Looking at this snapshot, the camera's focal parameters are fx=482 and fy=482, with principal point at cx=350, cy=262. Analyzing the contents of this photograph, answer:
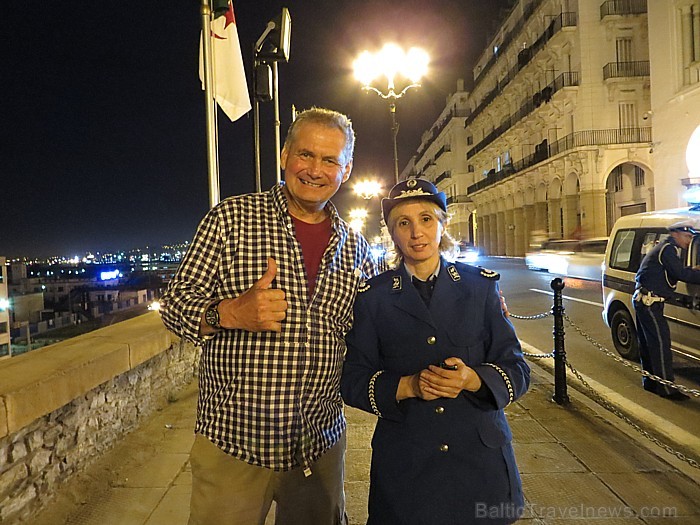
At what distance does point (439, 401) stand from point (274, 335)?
0.71 meters

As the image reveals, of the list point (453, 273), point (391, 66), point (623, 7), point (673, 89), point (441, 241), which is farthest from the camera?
point (623, 7)

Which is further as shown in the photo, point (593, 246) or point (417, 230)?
point (593, 246)

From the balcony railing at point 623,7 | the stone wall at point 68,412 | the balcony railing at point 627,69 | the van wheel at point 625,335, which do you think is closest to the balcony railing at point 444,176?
the balcony railing at point 627,69

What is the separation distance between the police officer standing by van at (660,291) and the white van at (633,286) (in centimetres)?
47

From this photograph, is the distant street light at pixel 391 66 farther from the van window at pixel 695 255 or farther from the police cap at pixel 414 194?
the police cap at pixel 414 194

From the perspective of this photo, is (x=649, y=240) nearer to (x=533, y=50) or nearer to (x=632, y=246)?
(x=632, y=246)

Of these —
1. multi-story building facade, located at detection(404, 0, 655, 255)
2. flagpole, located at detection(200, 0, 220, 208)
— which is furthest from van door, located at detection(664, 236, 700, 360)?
multi-story building facade, located at detection(404, 0, 655, 255)

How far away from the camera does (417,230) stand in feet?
6.95

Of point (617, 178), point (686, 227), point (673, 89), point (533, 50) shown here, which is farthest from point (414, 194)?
point (533, 50)

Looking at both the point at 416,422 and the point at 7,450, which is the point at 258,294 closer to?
the point at 416,422

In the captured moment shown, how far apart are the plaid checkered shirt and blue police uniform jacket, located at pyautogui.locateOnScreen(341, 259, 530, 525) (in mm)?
142

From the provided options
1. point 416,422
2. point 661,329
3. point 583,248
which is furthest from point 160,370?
point 583,248

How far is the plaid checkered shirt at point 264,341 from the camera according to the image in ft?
6.31

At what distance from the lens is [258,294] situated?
1.77 m
